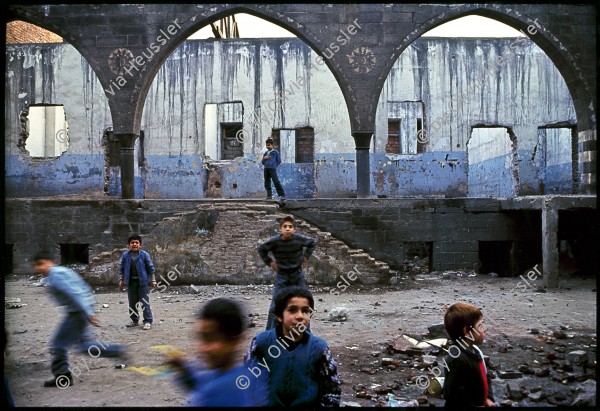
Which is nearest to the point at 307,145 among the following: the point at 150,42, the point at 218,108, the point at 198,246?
the point at 218,108

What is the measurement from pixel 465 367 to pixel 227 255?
880 centimetres

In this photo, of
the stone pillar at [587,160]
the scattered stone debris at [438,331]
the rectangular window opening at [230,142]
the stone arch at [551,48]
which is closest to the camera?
the scattered stone debris at [438,331]

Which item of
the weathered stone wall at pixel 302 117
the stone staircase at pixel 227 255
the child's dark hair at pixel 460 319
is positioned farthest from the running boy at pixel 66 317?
the weathered stone wall at pixel 302 117

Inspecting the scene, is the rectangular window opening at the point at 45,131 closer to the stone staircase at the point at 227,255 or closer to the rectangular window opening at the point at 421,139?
the stone staircase at the point at 227,255

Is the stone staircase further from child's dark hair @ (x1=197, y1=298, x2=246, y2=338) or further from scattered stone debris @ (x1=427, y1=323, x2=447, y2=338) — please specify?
child's dark hair @ (x1=197, y1=298, x2=246, y2=338)

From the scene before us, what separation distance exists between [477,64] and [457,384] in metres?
19.2

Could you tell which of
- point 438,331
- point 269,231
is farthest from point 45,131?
point 438,331

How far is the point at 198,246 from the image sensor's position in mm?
11469

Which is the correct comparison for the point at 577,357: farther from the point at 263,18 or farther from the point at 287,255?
the point at 263,18

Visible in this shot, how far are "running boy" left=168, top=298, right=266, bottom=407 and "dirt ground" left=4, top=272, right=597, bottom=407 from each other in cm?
217

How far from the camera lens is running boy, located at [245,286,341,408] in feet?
9.22

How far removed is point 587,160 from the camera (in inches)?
479

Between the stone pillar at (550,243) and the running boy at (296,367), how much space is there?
8.76m

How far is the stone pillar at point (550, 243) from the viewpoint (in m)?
10.3
